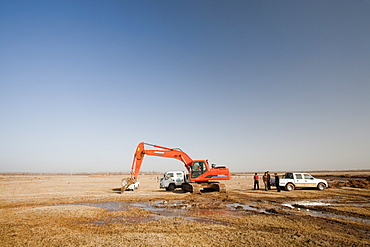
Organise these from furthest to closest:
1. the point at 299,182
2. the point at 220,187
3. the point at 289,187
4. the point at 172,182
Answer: the point at 172,182, the point at 299,182, the point at 289,187, the point at 220,187

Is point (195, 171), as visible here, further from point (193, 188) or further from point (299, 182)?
point (299, 182)

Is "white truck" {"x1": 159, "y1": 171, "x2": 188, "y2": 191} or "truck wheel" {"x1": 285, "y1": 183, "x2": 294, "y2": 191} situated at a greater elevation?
"white truck" {"x1": 159, "y1": 171, "x2": 188, "y2": 191}

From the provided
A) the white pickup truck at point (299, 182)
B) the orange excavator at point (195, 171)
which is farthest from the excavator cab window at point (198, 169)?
the white pickup truck at point (299, 182)

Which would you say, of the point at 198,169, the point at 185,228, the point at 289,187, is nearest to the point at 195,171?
the point at 198,169

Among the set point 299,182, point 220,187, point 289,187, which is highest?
point 299,182

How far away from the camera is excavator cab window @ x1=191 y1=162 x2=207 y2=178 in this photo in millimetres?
23453

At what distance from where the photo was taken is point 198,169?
23.6 m

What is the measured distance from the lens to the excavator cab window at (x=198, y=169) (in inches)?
923

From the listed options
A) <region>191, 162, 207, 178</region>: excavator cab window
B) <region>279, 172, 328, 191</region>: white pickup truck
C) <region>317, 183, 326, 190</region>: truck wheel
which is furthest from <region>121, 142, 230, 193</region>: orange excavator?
<region>317, 183, 326, 190</region>: truck wheel

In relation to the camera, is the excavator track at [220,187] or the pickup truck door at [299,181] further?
the pickup truck door at [299,181]

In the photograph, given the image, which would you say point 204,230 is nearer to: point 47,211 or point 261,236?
point 261,236

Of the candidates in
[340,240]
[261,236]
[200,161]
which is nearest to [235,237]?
[261,236]

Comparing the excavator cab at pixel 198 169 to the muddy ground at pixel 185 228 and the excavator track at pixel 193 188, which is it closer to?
the excavator track at pixel 193 188

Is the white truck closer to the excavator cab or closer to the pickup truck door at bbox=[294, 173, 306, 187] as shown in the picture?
the excavator cab
